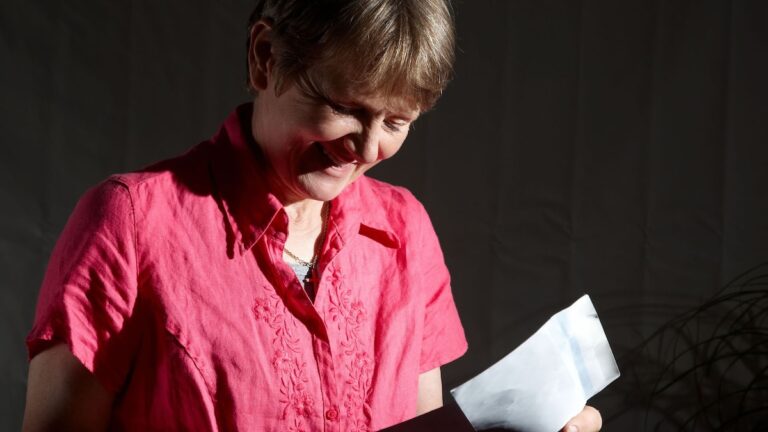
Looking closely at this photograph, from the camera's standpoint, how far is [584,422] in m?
1.13

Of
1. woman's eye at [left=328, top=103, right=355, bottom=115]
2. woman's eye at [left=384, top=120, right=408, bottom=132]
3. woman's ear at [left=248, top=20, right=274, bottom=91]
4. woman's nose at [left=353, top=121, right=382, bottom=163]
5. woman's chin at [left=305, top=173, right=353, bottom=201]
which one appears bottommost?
woman's chin at [left=305, top=173, right=353, bottom=201]

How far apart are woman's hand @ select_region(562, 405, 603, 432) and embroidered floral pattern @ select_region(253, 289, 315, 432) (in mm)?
335

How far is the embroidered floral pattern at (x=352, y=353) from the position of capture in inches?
42.1

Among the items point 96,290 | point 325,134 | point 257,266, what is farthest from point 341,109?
point 96,290

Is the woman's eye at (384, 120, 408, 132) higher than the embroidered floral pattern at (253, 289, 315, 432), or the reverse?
the woman's eye at (384, 120, 408, 132)

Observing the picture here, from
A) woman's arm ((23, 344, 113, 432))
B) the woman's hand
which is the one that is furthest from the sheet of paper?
woman's arm ((23, 344, 113, 432))

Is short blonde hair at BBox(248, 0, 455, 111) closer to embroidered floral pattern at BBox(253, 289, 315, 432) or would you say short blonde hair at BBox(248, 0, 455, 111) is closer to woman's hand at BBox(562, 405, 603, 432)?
embroidered floral pattern at BBox(253, 289, 315, 432)

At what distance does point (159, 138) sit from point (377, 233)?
1.06 meters

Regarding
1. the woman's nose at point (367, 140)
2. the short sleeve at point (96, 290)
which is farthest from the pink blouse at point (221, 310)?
the woman's nose at point (367, 140)

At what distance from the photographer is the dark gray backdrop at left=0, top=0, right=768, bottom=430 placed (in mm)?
2041

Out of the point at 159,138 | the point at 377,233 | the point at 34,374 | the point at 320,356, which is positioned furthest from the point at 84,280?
the point at 159,138

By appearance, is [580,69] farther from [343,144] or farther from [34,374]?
[34,374]

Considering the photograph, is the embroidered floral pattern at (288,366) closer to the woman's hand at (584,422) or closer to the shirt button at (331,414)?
the shirt button at (331,414)

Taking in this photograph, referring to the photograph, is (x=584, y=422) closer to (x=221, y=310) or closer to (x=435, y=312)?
(x=435, y=312)
